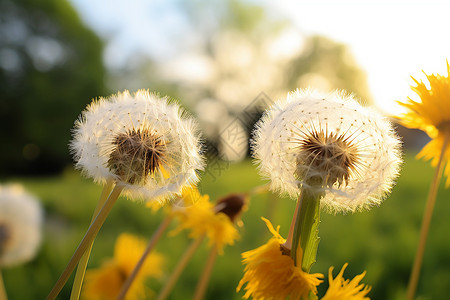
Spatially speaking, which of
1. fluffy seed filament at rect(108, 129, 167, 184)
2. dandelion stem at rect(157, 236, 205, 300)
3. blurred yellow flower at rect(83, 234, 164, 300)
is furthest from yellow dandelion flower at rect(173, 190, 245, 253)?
blurred yellow flower at rect(83, 234, 164, 300)

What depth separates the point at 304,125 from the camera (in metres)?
0.40

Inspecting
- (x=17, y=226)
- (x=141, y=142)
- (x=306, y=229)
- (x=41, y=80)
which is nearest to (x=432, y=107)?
(x=306, y=229)

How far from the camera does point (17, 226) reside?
89 cm

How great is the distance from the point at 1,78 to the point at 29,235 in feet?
23.0

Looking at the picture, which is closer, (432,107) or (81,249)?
(81,249)

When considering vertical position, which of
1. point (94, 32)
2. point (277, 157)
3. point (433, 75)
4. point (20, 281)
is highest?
point (94, 32)

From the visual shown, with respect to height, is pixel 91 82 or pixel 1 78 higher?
pixel 91 82

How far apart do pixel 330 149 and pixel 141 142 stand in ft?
0.66

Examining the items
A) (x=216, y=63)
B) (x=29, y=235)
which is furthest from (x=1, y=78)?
(x=29, y=235)

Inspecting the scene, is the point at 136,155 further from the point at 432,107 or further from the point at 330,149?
the point at 432,107

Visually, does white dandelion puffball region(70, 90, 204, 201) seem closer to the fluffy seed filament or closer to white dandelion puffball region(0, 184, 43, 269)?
the fluffy seed filament

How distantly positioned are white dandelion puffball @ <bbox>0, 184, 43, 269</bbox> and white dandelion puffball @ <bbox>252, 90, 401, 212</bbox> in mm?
724

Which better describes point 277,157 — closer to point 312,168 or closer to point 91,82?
point 312,168

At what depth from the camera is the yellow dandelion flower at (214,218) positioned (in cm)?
56
